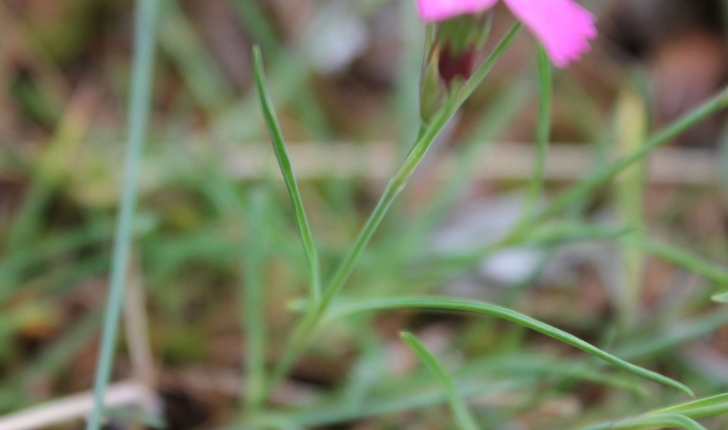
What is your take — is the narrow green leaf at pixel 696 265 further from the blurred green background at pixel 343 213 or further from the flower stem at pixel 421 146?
the flower stem at pixel 421 146

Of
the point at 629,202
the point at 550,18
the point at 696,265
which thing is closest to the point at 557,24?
the point at 550,18

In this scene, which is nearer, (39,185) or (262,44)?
(39,185)

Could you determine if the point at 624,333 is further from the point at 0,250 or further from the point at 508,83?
the point at 0,250

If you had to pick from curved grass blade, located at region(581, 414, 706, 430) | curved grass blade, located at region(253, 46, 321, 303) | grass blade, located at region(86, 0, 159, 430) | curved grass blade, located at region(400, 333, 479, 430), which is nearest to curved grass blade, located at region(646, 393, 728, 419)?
curved grass blade, located at region(581, 414, 706, 430)

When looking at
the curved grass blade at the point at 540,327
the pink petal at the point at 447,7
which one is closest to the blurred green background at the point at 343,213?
the curved grass blade at the point at 540,327

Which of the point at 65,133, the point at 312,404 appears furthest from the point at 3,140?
the point at 312,404

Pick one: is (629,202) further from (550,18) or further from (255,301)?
(550,18)
